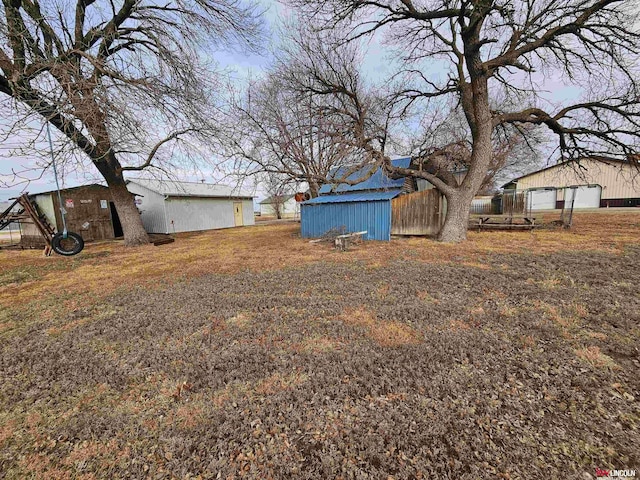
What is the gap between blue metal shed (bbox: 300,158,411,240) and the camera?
1152cm

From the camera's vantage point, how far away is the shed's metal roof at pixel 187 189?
60.3ft

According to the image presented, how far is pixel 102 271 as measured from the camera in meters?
7.42

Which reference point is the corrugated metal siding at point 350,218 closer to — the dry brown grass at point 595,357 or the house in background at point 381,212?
the house in background at point 381,212

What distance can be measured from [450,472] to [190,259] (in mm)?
9040

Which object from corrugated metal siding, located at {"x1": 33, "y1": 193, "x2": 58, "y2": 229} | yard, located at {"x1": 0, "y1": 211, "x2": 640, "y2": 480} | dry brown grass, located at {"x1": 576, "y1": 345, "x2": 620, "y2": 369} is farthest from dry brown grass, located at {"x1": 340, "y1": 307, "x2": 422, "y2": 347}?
corrugated metal siding, located at {"x1": 33, "y1": 193, "x2": 58, "y2": 229}

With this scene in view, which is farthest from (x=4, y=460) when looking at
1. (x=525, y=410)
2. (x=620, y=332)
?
(x=620, y=332)

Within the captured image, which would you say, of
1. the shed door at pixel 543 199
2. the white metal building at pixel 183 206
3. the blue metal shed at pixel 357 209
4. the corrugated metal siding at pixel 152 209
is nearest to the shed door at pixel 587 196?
the shed door at pixel 543 199

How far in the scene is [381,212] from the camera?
11.5 meters

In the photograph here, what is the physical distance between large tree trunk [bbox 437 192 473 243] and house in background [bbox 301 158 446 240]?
1558 millimetres

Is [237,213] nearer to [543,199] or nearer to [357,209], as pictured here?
[357,209]

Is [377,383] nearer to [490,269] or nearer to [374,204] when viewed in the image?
[490,269]

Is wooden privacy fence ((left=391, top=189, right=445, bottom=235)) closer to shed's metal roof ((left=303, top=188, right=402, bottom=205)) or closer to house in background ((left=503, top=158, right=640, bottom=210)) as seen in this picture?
shed's metal roof ((left=303, top=188, right=402, bottom=205))

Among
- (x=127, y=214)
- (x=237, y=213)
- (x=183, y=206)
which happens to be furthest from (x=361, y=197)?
(x=237, y=213)

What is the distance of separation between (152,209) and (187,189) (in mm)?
3282
